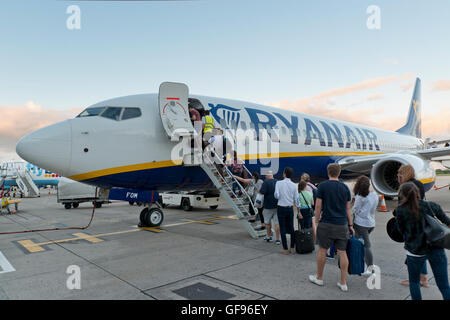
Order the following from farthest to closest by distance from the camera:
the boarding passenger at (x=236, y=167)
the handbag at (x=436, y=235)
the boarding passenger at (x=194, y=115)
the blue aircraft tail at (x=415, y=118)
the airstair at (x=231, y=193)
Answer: the blue aircraft tail at (x=415, y=118) → the boarding passenger at (x=194, y=115) → the boarding passenger at (x=236, y=167) → the airstair at (x=231, y=193) → the handbag at (x=436, y=235)

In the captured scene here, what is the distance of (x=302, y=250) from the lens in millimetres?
5855

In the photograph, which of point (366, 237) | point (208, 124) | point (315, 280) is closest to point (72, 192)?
point (208, 124)

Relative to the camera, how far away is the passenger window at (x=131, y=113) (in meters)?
7.46

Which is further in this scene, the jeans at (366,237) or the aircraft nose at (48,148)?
the aircraft nose at (48,148)

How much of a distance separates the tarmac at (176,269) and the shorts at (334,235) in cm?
61

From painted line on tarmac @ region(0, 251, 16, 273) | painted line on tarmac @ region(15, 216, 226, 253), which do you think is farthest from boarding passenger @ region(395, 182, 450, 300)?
painted line on tarmac @ region(15, 216, 226, 253)

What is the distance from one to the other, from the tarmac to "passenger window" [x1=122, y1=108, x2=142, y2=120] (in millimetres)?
3170

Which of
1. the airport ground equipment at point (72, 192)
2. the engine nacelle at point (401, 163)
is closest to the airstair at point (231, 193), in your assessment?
the engine nacelle at point (401, 163)

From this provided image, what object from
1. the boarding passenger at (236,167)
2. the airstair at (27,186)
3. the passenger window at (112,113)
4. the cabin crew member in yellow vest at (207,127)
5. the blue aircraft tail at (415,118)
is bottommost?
the airstair at (27,186)

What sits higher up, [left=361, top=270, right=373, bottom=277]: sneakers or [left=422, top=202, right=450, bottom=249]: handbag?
[left=422, top=202, right=450, bottom=249]: handbag

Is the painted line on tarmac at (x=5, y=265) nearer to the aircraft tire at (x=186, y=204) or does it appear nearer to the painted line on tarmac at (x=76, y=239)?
the painted line on tarmac at (x=76, y=239)

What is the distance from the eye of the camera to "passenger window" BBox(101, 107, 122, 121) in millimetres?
7371

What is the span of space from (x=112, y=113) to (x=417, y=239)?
687cm

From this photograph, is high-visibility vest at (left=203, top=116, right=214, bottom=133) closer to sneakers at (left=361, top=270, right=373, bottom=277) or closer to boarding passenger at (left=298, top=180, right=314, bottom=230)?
boarding passenger at (left=298, top=180, right=314, bottom=230)
